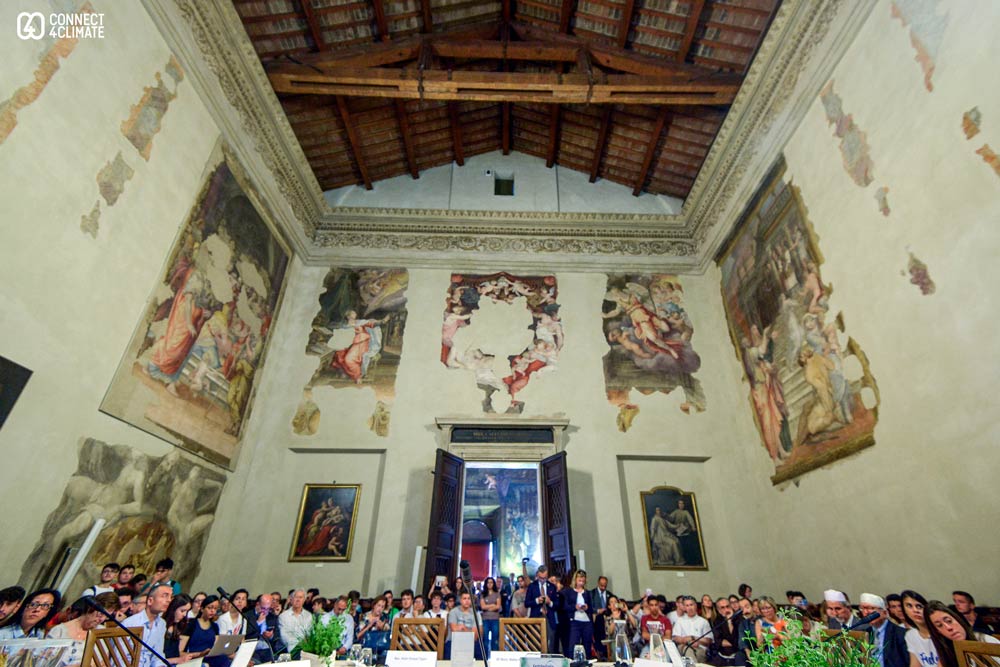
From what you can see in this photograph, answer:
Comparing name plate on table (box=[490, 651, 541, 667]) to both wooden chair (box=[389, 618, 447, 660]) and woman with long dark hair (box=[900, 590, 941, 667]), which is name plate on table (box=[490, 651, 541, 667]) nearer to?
wooden chair (box=[389, 618, 447, 660])

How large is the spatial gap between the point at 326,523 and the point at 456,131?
9890 millimetres

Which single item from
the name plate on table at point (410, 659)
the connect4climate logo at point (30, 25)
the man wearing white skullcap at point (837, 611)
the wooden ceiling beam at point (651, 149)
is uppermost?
the wooden ceiling beam at point (651, 149)

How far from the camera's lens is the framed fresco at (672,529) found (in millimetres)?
9430

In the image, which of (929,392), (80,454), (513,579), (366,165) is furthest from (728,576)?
(366,165)

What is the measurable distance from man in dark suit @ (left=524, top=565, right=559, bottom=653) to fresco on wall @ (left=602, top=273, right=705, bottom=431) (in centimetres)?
413

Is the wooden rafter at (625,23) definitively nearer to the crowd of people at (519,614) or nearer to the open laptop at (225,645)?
the crowd of people at (519,614)

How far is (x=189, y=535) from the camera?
27.0ft

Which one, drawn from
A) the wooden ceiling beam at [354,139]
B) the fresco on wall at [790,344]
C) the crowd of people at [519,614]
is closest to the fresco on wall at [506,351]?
the wooden ceiling beam at [354,139]

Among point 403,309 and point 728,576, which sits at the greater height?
point 403,309

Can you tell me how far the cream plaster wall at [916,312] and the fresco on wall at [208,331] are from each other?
400 inches

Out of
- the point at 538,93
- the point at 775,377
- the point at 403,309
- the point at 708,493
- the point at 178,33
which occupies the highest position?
the point at 538,93

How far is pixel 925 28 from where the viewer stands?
20.1 feet

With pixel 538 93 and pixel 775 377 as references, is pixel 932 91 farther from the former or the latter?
pixel 538 93

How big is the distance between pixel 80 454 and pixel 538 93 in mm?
10167
